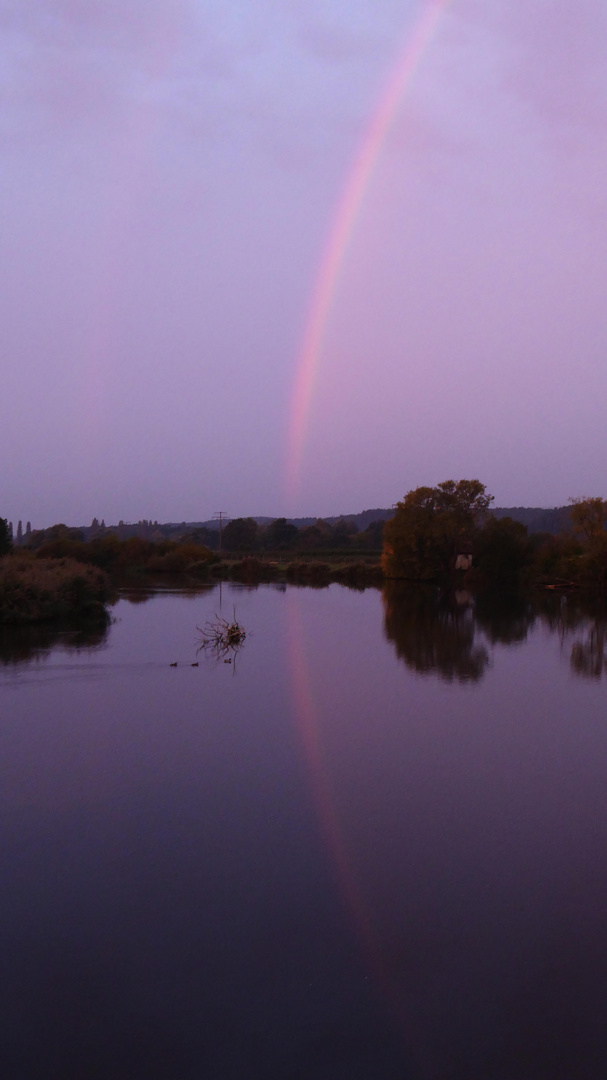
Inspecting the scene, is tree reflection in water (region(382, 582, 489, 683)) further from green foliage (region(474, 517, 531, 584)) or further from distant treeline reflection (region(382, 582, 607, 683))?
green foliage (region(474, 517, 531, 584))

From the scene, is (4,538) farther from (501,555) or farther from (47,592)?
(501,555)

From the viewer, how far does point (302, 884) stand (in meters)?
6.35

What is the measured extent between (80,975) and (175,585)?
47.7 m

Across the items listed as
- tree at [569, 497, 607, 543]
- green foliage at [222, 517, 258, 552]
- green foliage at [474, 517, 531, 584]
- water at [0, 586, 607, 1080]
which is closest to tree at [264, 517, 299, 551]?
green foliage at [222, 517, 258, 552]

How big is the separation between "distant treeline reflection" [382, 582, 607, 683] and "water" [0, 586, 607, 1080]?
4.32 m

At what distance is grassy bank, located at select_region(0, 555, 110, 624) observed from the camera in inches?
947

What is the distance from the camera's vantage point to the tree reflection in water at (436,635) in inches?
724

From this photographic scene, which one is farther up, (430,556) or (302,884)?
(430,556)

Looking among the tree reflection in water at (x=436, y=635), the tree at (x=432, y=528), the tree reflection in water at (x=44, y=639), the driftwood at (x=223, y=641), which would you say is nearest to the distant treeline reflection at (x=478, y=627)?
the tree reflection in water at (x=436, y=635)

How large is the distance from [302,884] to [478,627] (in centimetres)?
2208

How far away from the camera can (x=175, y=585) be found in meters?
52.2

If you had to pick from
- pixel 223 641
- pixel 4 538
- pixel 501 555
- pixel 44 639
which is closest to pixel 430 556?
pixel 501 555

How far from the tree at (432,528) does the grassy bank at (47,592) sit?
112ft

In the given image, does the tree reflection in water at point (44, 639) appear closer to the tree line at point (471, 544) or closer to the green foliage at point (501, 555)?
the tree line at point (471, 544)
